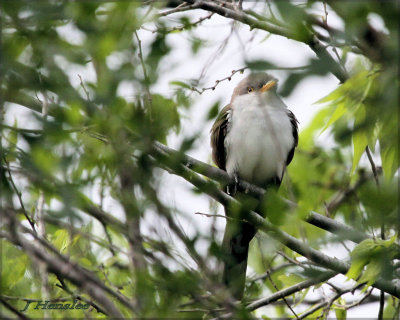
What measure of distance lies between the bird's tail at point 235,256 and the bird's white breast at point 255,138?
1.02 m

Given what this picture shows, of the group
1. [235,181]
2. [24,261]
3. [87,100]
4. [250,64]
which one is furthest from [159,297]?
[235,181]

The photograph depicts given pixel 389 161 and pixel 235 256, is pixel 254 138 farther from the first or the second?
pixel 389 161

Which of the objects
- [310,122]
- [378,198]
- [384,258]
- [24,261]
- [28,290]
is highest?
[378,198]

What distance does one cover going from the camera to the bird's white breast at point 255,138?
20.8ft

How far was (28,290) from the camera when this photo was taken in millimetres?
4484

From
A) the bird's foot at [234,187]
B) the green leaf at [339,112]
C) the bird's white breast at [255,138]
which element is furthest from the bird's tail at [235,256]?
the bird's white breast at [255,138]

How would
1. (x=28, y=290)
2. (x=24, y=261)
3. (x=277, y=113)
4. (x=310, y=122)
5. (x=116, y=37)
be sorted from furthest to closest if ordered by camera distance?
(x=277, y=113) → (x=28, y=290) → (x=24, y=261) → (x=310, y=122) → (x=116, y=37)

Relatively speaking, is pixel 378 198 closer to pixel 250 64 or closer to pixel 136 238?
pixel 250 64

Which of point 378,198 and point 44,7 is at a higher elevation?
point 44,7

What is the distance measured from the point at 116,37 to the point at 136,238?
765mm

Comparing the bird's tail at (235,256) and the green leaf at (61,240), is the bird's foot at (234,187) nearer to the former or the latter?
the bird's tail at (235,256)

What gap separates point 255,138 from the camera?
635 cm

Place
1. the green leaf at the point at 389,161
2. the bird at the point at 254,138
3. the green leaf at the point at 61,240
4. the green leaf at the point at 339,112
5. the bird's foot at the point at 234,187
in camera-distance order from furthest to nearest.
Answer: the bird at the point at 254,138 → the bird's foot at the point at 234,187 → the green leaf at the point at 61,240 → the green leaf at the point at 339,112 → the green leaf at the point at 389,161

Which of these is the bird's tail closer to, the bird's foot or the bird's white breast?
the bird's foot
